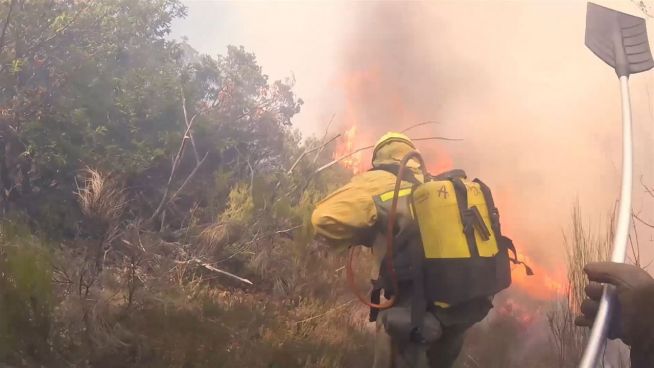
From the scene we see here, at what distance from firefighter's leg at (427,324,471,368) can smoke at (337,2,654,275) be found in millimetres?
1183

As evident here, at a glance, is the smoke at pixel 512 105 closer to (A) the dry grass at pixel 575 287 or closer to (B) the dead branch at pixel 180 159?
(A) the dry grass at pixel 575 287

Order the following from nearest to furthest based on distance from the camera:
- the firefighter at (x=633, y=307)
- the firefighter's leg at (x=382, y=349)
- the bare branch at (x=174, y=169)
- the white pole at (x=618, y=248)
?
the white pole at (x=618, y=248), the firefighter at (x=633, y=307), the firefighter's leg at (x=382, y=349), the bare branch at (x=174, y=169)

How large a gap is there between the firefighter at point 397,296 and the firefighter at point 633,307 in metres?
0.88

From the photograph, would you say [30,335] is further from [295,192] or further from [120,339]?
[295,192]

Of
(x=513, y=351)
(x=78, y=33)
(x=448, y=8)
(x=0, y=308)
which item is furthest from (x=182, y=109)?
(x=513, y=351)

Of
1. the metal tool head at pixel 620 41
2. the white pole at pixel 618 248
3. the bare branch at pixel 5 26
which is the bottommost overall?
the white pole at pixel 618 248

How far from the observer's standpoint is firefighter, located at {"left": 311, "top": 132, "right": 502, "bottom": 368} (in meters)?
2.08

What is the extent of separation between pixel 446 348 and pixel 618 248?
1149 millimetres

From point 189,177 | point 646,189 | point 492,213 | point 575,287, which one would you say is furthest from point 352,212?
point 646,189

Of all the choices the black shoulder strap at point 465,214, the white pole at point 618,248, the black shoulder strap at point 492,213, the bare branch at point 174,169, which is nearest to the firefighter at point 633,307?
the white pole at point 618,248

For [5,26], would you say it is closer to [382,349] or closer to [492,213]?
[382,349]

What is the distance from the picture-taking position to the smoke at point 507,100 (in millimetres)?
3184

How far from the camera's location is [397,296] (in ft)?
6.91

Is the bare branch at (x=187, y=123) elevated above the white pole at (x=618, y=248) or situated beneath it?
elevated above
